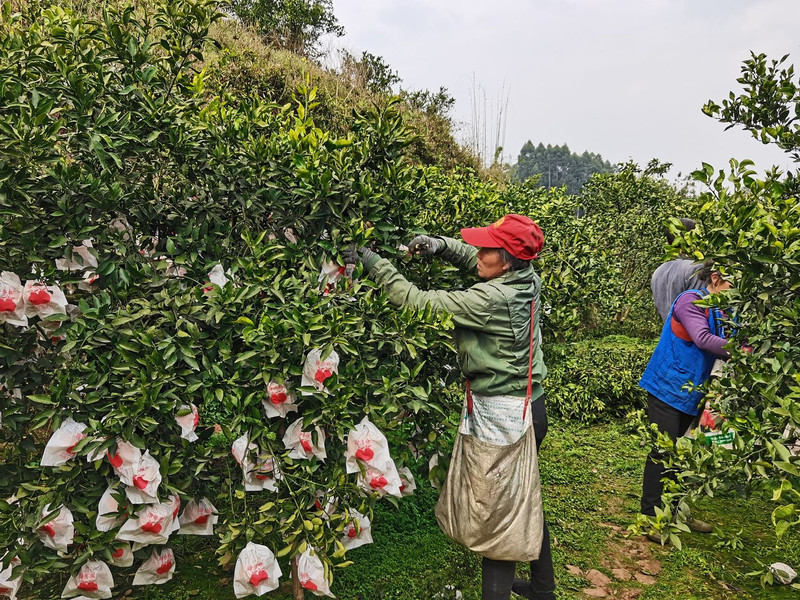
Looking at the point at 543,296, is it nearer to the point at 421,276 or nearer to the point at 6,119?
the point at 421,276

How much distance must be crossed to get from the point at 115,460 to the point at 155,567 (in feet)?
1.90

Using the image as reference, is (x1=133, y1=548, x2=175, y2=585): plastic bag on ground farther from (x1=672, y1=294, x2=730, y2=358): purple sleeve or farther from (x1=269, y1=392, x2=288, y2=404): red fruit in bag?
(x1=672, y1=294, x2=730, y2=358): purple sleeve

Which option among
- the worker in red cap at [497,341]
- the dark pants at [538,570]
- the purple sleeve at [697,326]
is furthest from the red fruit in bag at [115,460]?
the purple sleeve at [697,326]

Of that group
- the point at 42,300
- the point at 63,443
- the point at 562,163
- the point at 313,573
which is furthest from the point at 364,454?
the point at 562,163

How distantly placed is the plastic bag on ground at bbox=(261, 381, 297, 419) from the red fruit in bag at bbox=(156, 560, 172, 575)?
753 millimetres

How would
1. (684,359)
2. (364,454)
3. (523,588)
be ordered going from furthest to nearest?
(684,359)
(523,588)
(364,454)

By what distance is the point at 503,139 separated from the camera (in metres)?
13.3

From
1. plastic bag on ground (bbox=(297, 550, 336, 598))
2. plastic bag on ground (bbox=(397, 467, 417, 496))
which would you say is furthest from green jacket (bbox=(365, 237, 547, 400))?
plastic bag on ground (bbox=(297, 550, 336, 598))

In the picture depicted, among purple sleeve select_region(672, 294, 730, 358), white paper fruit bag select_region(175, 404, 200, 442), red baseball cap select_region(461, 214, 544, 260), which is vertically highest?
red baseball cap select_region(461, 214, 544, 260)

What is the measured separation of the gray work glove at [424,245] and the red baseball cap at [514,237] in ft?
0.60

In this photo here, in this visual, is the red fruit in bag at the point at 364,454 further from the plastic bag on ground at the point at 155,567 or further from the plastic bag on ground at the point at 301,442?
the plastic bag on ground at the point at 155,567

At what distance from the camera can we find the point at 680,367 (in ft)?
10.5

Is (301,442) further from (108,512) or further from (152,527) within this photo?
(108,512)

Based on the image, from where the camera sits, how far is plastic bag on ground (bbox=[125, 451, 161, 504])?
6.38ft
